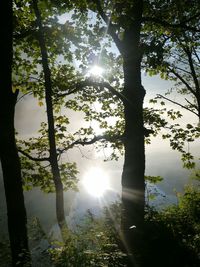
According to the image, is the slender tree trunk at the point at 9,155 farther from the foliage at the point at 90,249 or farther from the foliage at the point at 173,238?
the foliage at the point at 173,238

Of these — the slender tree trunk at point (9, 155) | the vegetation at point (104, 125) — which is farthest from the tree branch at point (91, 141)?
the slender tree trunk at point (9, 155)

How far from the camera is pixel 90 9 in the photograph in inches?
469

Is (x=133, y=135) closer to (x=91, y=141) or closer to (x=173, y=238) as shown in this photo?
(x=91, y=141)

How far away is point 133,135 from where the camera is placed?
39.3 feet

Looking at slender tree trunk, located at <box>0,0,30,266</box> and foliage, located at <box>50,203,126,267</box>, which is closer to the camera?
foliage, located at <box>50,203,126,267</box>

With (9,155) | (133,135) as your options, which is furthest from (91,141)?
(9,155)

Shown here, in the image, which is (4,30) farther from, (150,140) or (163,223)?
(150,140)

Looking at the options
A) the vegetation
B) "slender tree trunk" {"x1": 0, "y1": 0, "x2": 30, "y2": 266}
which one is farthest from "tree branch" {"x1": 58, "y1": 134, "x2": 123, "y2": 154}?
"slender tree trunk" {"x1": 0, "y1": 0, "x2": 30, "y2": 266}

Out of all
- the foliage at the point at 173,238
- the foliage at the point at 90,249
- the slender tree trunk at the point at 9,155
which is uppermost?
the slender tree trunk at the point at 9,155

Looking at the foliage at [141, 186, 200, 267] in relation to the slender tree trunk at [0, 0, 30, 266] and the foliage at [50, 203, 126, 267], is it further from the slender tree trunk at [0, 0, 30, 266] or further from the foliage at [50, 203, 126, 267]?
the slender tree trunk at [0, 0, 30, 266]

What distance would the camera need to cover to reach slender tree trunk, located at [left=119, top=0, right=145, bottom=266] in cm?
1127

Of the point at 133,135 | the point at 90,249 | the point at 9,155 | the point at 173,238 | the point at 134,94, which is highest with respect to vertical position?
the point at 134,94

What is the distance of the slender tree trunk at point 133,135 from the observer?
11.3 meters

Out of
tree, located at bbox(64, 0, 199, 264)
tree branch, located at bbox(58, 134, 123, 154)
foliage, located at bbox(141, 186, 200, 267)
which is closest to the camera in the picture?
foliage, located at bbox(141, 186, 200, 267)
